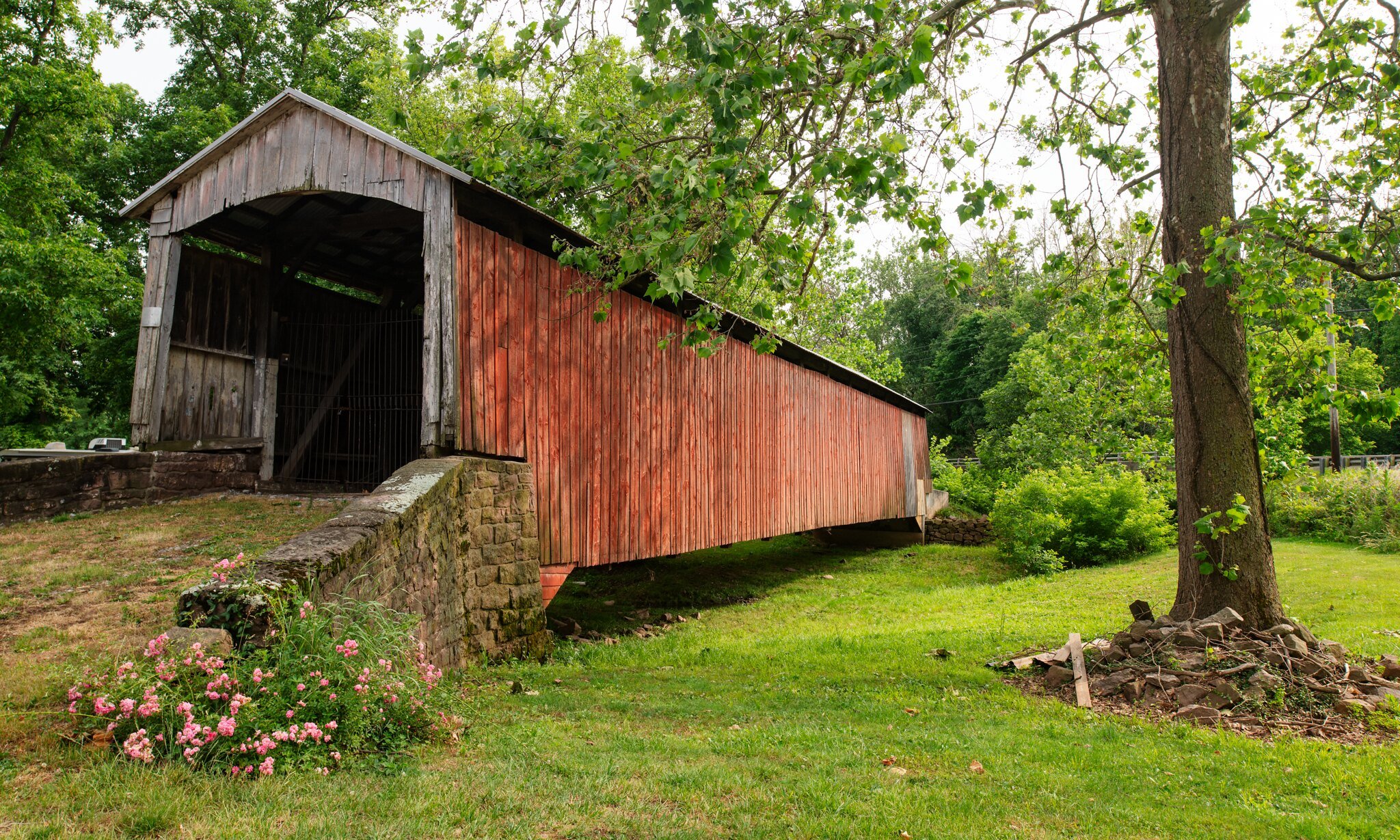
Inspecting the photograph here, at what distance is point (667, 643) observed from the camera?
8156 millimetres

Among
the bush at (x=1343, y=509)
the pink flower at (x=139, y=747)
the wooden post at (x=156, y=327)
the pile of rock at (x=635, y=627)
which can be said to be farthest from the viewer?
the bush at (x=1343, y=509)

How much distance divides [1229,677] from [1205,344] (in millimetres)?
2435

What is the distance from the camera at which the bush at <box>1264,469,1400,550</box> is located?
13531mm

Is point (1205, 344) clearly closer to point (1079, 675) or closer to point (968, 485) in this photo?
point (1079, 675)

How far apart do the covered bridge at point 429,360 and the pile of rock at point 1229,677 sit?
14.2 feet

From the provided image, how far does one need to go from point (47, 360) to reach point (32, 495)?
55.1 feet

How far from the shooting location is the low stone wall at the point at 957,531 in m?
17.7

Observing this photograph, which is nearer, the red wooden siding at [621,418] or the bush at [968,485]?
the red wooden siding at [621,418]

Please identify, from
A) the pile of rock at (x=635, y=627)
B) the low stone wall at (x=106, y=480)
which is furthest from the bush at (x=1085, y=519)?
the low stone wall at (x=106, y=480)

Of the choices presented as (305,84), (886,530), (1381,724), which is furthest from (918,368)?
(1381,724)

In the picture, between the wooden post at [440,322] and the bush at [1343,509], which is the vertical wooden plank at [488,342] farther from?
the bush at [1343,509]

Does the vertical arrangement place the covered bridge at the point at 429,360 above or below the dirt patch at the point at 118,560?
above

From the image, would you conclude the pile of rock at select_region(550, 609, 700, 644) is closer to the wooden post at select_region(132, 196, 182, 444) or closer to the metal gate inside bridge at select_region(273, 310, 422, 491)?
the metal gate inside bridge at select_region(273, 310, 422, 491)

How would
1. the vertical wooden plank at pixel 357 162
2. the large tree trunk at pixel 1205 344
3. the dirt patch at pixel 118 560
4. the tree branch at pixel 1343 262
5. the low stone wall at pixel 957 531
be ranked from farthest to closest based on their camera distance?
the low stone wall at pixel 957 531
the vertical wooden plank at pixel 357 162
the large tree trunk at pixel 1205 344
the tree branch at pixel 1343 262
the dirt patch at pixel 118 560
